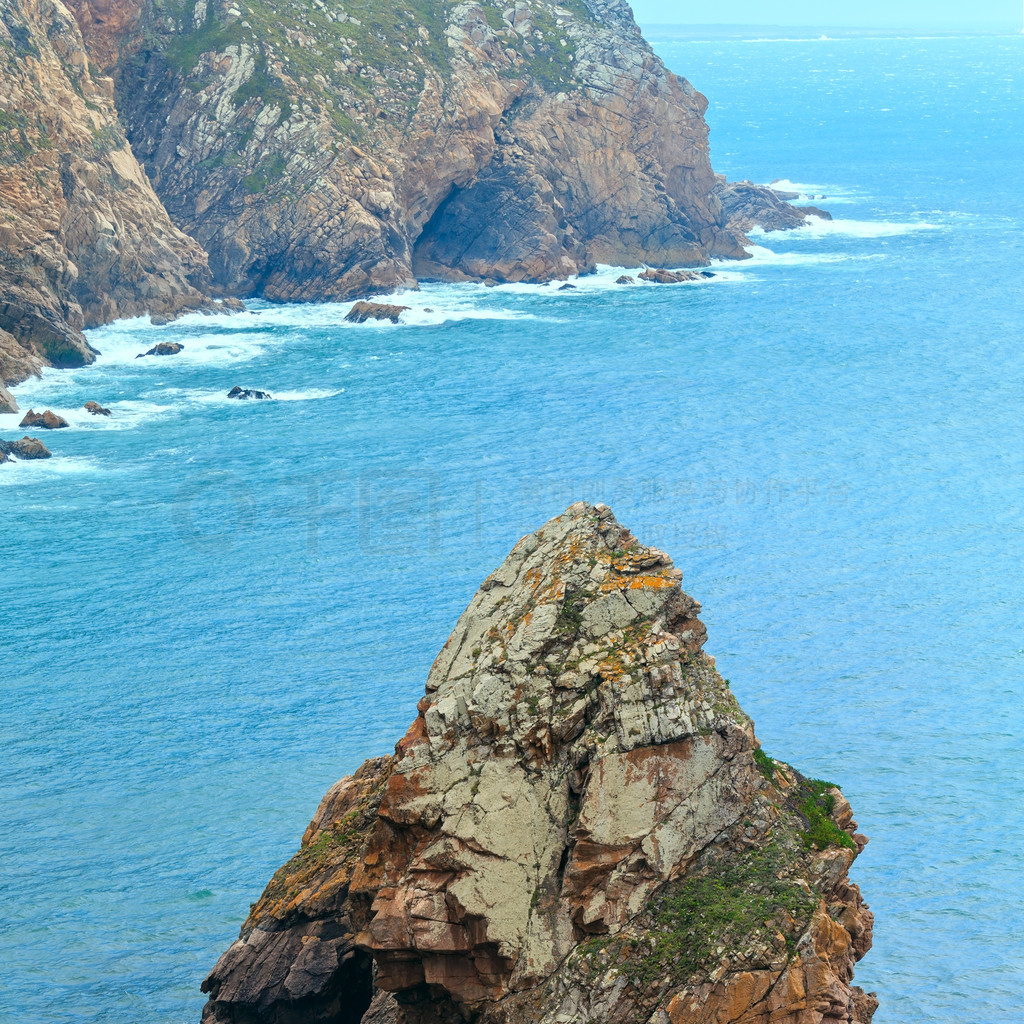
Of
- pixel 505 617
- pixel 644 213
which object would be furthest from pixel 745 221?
pixel 505 617

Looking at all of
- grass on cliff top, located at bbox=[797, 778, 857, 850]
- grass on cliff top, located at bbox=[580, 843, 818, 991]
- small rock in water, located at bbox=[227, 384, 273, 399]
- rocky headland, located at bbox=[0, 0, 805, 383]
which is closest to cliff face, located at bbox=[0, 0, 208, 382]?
rocky headland, located at bbox=[0, 0, 805, 383]

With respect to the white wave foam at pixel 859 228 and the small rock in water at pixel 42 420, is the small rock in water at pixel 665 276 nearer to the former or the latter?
the white wave foam at pixel 859 228

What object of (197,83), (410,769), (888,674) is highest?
(197,83)

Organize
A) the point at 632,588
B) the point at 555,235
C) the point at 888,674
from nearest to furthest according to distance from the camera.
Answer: the point at 632,588, the point at 888,674, the point at 555,235

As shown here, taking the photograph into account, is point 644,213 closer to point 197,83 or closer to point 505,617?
point 197,83

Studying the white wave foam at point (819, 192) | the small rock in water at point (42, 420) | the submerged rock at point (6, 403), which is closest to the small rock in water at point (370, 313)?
the submerged rock at point (6, 403)

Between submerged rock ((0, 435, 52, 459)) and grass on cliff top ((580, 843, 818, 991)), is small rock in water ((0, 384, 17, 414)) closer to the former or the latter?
submerged rock ((0, 435, 52, 459))
